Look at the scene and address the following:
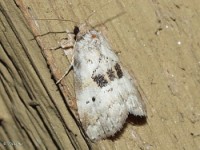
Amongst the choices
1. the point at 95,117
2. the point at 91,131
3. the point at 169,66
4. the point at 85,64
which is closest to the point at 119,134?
the point at 91,131

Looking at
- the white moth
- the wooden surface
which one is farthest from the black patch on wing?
the wooden surface

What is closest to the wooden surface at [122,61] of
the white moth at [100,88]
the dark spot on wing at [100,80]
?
the white moth at [100,88]

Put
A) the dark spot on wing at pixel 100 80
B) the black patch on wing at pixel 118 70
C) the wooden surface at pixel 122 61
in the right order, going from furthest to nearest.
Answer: the dark spot on wing at pixel 100 80
the black patch on wing at pixel 118 70
the wooden surface at pixel 122 61

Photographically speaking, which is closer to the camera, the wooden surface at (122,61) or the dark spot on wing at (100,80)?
the wooden surface at (122,61)

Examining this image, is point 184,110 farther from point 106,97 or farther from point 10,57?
point 10,57

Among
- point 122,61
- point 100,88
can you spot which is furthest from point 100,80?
point 122,61

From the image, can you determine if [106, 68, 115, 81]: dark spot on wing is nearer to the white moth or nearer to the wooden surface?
the white moth

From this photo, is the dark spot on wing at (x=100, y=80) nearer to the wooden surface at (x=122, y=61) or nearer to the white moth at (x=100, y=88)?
the white moth at (x=100, y=88)
